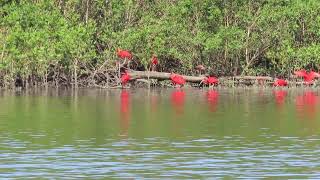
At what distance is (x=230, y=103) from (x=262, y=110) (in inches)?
191

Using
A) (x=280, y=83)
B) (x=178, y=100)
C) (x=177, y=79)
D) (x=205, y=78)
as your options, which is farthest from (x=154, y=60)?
(x=178, y=100)

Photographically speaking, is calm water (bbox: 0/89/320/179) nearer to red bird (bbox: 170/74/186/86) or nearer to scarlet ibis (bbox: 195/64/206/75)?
red bird (bbox: 170/74/186/86)

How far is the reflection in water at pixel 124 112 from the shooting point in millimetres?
34000

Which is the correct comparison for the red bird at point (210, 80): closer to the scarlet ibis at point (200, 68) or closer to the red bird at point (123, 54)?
the scarlet ibis at point (200, 68)

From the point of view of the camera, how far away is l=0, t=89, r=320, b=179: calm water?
930 inches

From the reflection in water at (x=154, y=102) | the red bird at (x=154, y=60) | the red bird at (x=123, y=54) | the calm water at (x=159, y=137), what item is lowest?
the calm water at (x=159, y=137)

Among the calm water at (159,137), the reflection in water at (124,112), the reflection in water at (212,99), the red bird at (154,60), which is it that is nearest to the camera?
the calm water at (159,137)

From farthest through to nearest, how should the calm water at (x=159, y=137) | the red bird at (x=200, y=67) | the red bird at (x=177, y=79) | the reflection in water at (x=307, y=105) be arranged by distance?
the red bird at (x=200, y=67)
the red bird at (x=177, y=79)
the reflection in water at (x=307, y=105)
the calm water at (x=159, y=137)

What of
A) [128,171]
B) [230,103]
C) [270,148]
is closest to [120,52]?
[230,103]

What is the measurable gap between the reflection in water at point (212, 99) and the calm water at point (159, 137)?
97 millimetres

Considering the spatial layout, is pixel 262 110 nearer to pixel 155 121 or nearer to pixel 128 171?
pixel 155 121

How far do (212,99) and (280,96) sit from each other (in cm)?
451

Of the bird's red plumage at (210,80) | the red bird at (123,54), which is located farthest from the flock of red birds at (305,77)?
the red bird at (123,54)

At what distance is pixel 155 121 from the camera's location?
36781 mm
